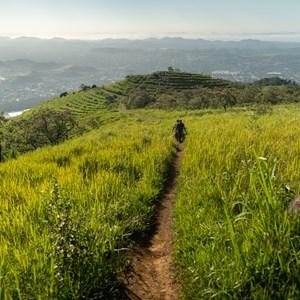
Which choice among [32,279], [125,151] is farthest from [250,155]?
[32,279]

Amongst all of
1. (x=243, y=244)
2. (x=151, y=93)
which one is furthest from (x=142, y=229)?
(x=151, y=93)

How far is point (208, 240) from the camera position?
17.0 feet

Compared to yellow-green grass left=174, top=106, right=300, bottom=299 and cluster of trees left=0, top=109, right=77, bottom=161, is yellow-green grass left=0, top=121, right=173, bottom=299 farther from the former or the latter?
cluster of trees left=0, top=109, right=77, bottom=161

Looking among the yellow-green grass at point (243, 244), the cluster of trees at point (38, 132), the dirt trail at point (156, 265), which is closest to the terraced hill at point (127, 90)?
the cluster of trees at point (38, 132)

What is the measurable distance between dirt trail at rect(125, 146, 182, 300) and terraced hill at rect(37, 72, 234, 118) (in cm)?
13957

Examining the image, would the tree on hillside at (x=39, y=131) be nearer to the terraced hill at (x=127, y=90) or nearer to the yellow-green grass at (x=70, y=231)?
the yellow-green grass at (x=70, y=231)

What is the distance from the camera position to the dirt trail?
495 cm

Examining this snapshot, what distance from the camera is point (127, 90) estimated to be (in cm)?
17950

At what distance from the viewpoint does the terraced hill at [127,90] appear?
157 metres

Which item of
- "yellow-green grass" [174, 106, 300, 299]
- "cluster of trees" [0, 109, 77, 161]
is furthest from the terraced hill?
"yellow-green grass" [174, 106, 300, 299]

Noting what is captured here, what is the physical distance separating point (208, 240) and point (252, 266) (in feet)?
4.37

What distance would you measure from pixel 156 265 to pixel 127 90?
17649 cm

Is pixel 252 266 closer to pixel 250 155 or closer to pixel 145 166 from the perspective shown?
pixel 250 155

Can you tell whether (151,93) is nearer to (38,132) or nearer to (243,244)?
(38,132)
